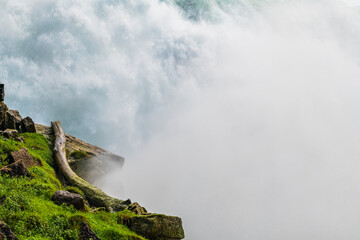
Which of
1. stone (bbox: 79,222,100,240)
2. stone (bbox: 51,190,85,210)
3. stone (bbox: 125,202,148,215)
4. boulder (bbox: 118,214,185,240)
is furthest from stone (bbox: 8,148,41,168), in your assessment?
stone (bbox: 79,222,100,240)

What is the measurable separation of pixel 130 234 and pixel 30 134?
66.2 ft

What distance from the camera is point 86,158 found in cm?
3550

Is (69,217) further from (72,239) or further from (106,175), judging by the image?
(106,175)

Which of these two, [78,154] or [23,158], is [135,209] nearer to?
[23,158]

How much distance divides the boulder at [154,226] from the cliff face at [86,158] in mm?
17025

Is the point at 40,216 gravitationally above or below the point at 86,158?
below

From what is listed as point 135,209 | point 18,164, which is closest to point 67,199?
point 18,164

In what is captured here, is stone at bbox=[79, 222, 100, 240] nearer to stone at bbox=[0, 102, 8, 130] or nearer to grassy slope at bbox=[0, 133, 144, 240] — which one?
grassy slope at bbox=[0, 133, 144, 240]

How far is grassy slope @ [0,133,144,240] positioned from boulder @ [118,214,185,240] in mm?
651

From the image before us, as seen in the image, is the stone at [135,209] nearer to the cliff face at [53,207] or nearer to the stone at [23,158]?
the cliff face at [53,207]

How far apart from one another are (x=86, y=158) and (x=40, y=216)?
2159cm

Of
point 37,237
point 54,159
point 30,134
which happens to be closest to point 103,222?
point 37,237

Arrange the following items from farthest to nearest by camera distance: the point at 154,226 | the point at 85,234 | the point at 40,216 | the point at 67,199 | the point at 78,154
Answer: the point at 78,154, the point at 154,226, the point at 67,199, the point at 40,216, the point at 85,234

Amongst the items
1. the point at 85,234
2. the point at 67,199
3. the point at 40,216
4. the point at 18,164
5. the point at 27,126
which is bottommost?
the point at 85,234
